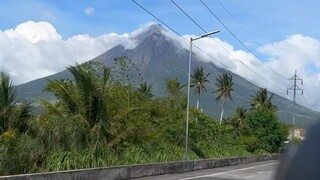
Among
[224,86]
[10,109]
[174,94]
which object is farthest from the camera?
[224,86]

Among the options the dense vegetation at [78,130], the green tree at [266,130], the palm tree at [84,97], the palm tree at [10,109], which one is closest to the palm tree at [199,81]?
the green tree at [266,130]

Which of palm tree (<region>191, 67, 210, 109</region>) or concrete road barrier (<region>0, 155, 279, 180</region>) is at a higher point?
palm tree (<region>191, 67, 210, 109</region>)

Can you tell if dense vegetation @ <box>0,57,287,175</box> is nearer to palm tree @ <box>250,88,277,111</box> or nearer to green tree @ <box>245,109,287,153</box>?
green tree @ <box>245,109,287,153</box>

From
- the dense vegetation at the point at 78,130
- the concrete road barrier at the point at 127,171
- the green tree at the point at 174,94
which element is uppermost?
the green tree at the point at 174,94

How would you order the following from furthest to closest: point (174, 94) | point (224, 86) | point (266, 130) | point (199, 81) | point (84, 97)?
point (224, 86), point (199, 81), point (266, 130), point (174, 94), point (84, 97)

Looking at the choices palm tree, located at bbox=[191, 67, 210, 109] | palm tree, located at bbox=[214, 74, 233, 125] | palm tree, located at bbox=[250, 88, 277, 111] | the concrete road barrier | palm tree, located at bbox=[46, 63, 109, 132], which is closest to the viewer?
the concrete road barrier

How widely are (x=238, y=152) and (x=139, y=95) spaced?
47.6 ft

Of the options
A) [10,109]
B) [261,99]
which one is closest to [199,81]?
[261,99]

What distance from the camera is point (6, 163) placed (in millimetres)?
16594

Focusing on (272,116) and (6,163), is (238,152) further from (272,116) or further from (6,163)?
(6,163)

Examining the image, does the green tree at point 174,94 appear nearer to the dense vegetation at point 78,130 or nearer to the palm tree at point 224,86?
the dense vegetation at point 78,130

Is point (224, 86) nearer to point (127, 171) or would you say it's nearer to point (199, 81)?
point (199, 81)

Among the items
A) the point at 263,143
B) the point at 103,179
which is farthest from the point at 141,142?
the point at 263,143

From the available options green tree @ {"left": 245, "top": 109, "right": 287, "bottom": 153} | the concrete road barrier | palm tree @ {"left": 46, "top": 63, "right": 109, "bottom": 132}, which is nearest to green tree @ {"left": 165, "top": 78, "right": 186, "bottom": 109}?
green tree @ {"left": 245, "top": 109, "right": 287, "bottom": 153}
